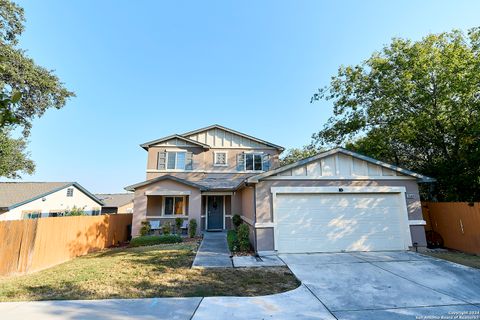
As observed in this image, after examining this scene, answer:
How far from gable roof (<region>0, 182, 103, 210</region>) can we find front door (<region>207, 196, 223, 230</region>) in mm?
13327

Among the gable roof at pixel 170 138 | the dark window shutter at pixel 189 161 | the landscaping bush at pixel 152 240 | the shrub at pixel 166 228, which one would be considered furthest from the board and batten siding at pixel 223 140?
the landscaping bush at pixel 152 240

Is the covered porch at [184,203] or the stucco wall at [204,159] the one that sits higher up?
the stucco wall at [204,159]

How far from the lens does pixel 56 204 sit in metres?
20.0

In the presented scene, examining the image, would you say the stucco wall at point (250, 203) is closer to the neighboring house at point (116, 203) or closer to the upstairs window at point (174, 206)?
the upstairs window at point (174, 206)

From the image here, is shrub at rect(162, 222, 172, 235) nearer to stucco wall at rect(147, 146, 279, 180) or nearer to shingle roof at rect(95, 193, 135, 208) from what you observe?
stucco wall at rect(147, 146, 279, 180)

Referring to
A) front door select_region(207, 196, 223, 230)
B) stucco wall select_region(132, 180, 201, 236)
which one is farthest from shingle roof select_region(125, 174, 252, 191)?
front door select_region(207, 196, 223, 230)

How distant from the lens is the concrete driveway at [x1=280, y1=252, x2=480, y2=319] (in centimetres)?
452

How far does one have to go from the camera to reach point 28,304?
4.83 meters

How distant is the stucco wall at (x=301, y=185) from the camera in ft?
30.6

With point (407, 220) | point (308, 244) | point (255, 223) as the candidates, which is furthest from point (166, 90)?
point (407, 220)

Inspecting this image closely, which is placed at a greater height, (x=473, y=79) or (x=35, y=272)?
(x=473, y=79)

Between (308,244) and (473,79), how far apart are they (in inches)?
437

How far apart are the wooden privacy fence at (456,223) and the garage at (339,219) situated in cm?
200

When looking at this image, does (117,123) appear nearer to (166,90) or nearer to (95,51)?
(166,90)
